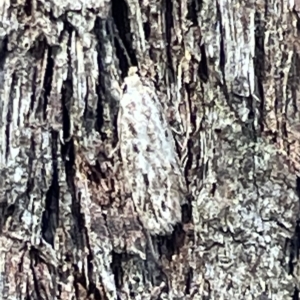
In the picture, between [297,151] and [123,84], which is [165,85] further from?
[297,151]

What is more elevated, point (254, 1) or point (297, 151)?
point (254, 1)

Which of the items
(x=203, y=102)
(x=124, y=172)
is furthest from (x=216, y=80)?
(x=124, y=172)

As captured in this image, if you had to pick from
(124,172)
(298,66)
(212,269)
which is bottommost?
(212,269)

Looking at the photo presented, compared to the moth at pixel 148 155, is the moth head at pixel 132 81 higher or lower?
higher
